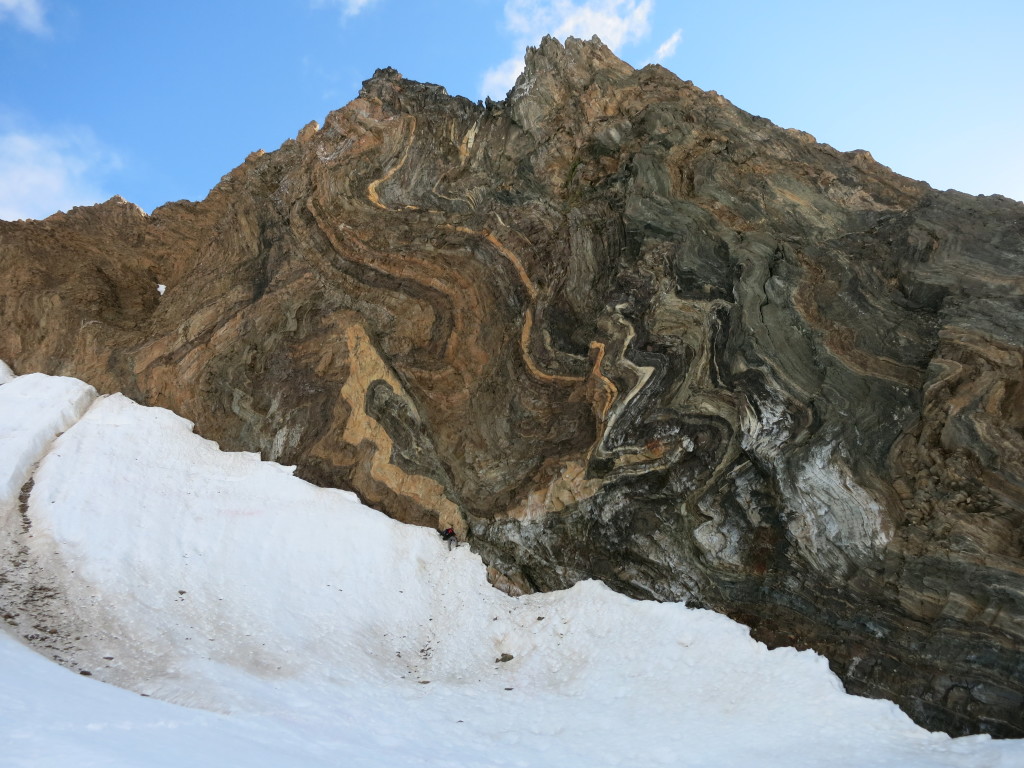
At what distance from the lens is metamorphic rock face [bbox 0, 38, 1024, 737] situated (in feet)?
40.2

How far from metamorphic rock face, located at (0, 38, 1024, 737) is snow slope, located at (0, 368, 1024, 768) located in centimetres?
96

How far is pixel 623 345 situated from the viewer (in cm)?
1650

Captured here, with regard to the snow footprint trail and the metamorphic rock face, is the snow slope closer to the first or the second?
the snow footprint trail

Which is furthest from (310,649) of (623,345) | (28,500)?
(623,345)

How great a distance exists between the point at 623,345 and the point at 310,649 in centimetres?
964

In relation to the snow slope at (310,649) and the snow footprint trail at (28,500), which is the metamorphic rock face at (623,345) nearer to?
the snow slope at (310,649)

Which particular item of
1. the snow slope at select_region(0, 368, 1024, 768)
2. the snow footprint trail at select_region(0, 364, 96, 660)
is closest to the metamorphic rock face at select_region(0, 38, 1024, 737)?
the snow slope at select_region(0, 368, 1024, 768)

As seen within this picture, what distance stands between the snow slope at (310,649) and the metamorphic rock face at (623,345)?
96cm

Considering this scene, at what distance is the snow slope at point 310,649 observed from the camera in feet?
31.3

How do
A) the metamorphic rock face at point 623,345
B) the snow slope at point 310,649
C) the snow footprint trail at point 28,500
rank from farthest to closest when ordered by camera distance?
the metamorphic rock face at point 623,345, the snow footprint trail at point 28,500, the snow slope at point 310,649

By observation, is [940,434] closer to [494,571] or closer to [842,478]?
[842,478]

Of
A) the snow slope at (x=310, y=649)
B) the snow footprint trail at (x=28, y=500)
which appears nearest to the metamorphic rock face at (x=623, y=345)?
the snow slope at (x=310, y=649)

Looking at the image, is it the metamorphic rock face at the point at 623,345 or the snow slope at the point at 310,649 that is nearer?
the snow slope at the point at 310,649

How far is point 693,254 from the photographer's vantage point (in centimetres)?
1662
